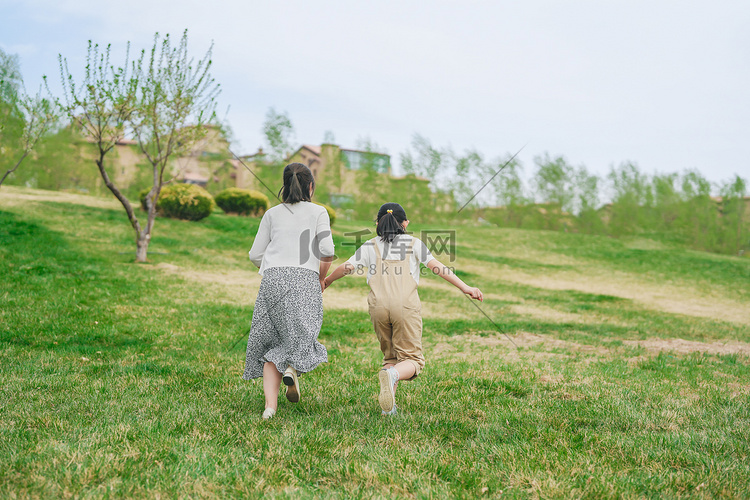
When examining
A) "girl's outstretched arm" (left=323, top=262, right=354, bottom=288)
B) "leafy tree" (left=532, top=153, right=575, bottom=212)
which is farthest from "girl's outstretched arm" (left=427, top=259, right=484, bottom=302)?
"leafy tree" (left=532, top=153, right=575, bottom=212)

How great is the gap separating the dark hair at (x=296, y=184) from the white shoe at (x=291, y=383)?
129 centimetres

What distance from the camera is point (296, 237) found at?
379 cm

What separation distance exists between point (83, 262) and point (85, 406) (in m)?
9.85

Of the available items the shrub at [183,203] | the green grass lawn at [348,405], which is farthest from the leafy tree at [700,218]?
the shrub at [183,203]

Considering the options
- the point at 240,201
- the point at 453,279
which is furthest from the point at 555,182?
the point at 453,279

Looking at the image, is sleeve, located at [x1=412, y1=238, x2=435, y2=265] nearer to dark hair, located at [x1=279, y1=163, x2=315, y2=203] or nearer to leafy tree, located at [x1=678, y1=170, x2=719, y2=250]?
A: dark hair, located at [x1=279, y1=163, x2=315, y2=203]

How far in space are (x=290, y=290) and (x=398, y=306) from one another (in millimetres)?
887

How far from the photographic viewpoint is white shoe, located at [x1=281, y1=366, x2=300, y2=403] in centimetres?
366

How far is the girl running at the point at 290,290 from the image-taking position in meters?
3.71

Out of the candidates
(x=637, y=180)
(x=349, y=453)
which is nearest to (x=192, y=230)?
(x=349, y=453)

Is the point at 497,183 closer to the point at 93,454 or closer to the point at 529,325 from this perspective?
the point at 529,325

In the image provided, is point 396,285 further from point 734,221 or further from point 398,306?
point 734,221

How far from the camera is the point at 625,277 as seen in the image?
22531mm

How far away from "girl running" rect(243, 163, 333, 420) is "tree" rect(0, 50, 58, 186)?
42.8 ft
